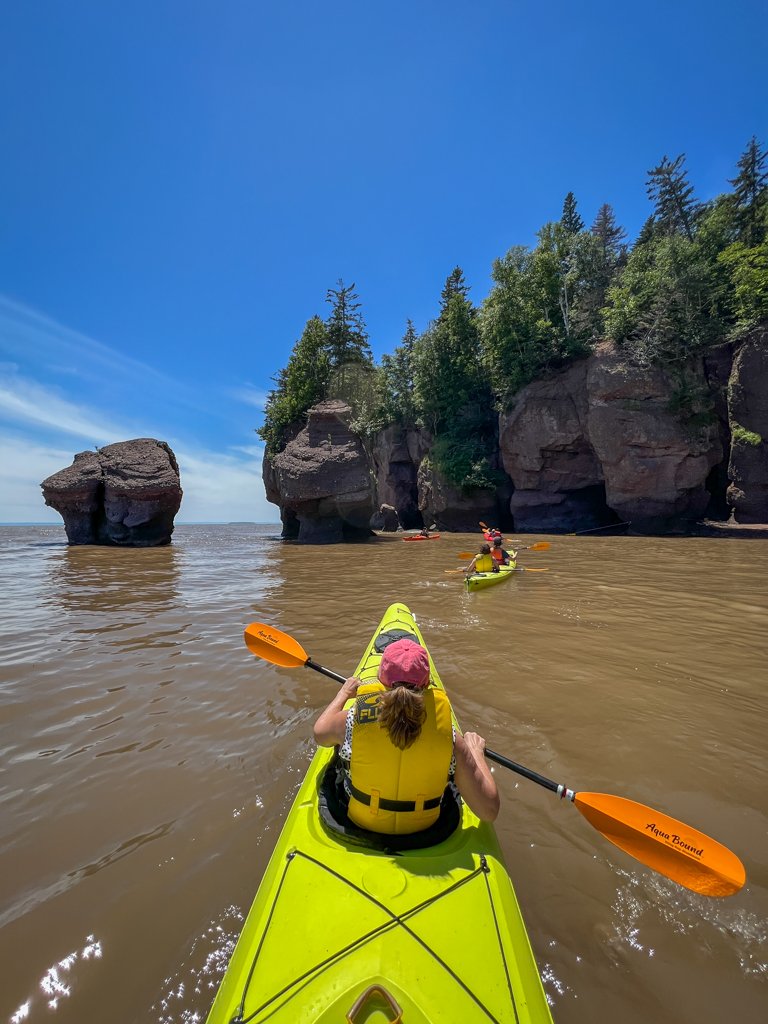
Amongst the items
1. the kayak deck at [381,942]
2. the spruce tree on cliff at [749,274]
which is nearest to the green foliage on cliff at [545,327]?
the spruce tree on cliff at [749,274]

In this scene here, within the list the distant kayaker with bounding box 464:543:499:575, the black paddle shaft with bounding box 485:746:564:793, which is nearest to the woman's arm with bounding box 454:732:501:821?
the black paddle shaft with bounding box 485:746:564:793

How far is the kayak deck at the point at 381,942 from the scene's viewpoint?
1.33 metres

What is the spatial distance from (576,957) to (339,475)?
21.1 metres

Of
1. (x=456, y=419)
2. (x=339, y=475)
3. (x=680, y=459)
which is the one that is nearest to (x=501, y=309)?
(x=456, y=419)

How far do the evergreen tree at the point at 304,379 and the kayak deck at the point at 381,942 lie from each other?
27138mm

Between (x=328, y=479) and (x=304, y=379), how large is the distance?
8.66 meters

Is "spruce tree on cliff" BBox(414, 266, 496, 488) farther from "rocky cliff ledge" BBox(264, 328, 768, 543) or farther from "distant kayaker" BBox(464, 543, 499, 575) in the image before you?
"distant kayaker" BBox(464, 543, 499, 575)

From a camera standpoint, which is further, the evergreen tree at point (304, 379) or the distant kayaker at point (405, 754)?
the evergreen tree at point (304, 379)

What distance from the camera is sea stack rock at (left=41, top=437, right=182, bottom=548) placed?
2023 centimetres

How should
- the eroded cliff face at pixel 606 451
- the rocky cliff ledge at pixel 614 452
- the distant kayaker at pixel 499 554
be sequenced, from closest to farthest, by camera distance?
the distant kayaker at pixel 499 554 → the rocky cliff ledge at pixel 614 452 → the eroded cliff face at pixel 606 451

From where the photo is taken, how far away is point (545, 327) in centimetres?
2620

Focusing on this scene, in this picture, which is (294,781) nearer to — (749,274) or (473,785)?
(473,785)

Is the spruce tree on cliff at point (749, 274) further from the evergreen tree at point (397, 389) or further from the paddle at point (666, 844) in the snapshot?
the paddle at point (666, 844)

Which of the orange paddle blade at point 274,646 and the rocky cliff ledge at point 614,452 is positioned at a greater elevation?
the rocky cliff ledge at point 614,452
